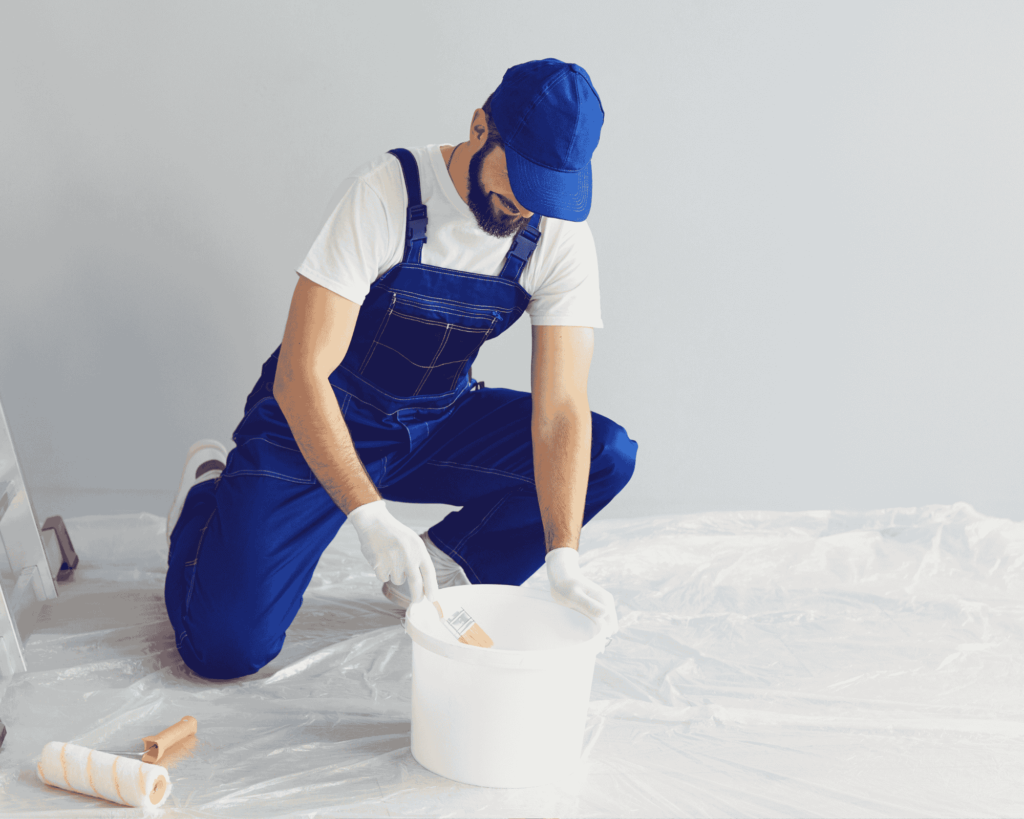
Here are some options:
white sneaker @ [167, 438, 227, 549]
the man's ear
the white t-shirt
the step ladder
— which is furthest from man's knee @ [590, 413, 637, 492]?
the step ladder

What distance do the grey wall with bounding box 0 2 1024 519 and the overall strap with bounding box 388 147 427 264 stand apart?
490 millimetres

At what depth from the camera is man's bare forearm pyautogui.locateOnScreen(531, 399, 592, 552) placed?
1.38 meters

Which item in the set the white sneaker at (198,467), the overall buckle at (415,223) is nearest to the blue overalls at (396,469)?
the overall buckle at (415,223)

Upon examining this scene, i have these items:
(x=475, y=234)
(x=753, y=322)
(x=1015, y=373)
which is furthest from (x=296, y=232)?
(x=1015, y=373)

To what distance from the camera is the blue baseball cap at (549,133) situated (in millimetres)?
1216

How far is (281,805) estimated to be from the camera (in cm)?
103

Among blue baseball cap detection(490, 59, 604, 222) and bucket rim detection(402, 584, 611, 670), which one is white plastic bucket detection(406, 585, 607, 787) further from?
blue baseball cap detection(490, 59, 604, 222)

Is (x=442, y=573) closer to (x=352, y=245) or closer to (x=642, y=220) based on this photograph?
(x=352, y=245)

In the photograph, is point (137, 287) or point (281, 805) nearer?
point (281, 805)

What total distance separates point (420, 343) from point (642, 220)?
87 centimetres

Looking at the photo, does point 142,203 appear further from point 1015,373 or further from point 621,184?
point 1015,373

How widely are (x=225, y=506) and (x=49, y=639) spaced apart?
0.41 metres

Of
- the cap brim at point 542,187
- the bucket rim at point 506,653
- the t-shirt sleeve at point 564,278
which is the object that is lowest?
the bucket rim at point 506,653

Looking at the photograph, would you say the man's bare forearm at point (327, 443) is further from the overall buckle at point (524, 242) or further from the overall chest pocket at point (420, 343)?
the overall buckle at point (524, 242)
